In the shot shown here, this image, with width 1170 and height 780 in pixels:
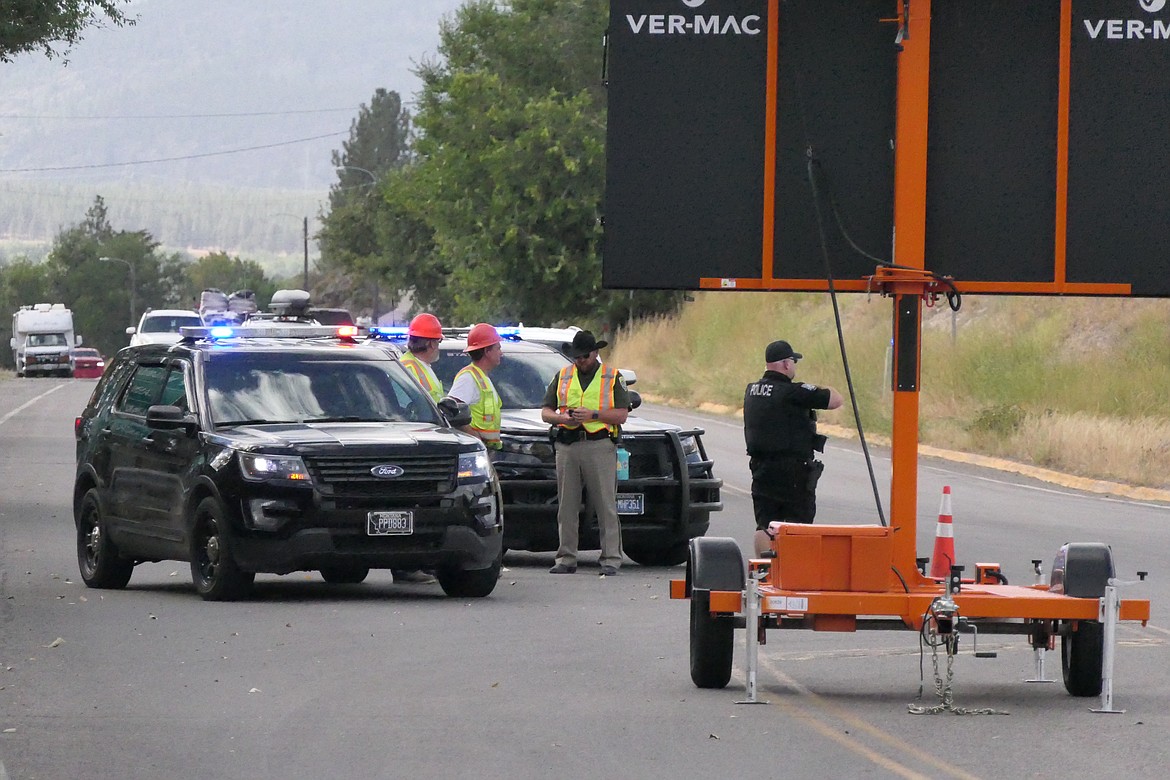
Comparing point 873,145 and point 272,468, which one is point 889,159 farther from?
point 272,468

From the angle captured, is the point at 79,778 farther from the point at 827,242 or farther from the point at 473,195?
the point at 473,195

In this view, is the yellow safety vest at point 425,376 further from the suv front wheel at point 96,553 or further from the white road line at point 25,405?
the white road line at point 25,405

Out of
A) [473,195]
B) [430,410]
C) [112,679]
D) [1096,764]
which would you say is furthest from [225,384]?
[473,195]

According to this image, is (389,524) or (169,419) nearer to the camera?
(389,524)

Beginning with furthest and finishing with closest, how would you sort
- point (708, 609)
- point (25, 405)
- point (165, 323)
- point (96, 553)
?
point (25, 405) → point (165, 323) → point (96, 553) → point (708, 609)

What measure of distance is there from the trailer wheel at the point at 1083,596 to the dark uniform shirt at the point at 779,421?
290cm

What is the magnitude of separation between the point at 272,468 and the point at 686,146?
4.31 metres

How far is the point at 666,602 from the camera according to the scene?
13.7m

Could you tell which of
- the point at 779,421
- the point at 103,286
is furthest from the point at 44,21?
the point at 103,286

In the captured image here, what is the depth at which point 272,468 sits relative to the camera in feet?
42.8

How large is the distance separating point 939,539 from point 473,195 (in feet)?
194

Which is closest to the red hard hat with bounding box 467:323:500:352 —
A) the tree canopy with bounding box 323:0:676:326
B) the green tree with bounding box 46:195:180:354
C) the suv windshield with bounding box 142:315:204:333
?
the suv windshield with bounding box 142:315:204:333

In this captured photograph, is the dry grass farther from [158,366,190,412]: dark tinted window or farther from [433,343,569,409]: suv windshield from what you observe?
[158,366,190,412]: dark tinted window

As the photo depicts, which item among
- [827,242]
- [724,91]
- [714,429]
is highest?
[724,91]
